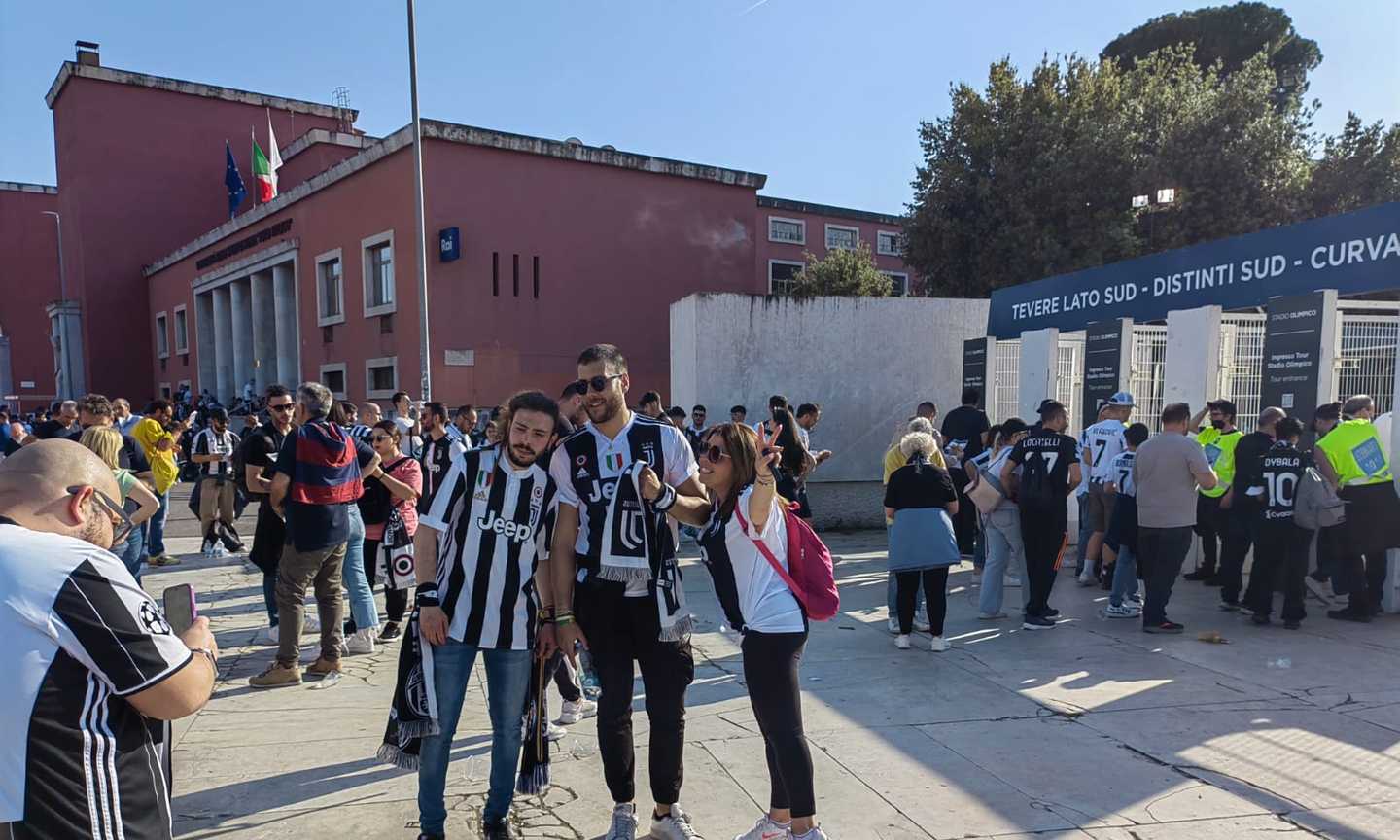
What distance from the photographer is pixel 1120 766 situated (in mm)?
3982

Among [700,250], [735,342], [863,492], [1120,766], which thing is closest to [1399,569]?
[1120,766]

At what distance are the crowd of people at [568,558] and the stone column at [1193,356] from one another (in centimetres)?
116

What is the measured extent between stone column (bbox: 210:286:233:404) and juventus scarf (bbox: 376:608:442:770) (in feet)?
94.3

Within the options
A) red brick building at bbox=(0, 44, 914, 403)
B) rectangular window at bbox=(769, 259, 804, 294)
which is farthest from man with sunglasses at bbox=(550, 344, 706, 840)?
rectangular window at bbox=(769, 259, 804, 294)

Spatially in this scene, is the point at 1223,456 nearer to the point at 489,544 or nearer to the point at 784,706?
the point at 784,706

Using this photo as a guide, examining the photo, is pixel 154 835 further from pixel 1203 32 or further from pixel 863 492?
pixel 1203 32

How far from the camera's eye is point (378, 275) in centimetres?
1909

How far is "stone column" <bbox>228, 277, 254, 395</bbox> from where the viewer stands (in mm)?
26531

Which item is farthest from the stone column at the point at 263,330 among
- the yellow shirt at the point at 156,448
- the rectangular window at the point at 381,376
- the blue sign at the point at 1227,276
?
the blue sign at the point at 1227,276

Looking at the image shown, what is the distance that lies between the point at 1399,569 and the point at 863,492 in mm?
6214

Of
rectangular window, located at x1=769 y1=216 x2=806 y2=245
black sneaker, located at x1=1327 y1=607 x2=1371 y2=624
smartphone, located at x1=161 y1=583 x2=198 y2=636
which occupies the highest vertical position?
rectangular window, located at x1=769 y1=216 x2=806 y2=245

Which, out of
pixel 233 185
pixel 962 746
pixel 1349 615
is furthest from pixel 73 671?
pixel 233 185

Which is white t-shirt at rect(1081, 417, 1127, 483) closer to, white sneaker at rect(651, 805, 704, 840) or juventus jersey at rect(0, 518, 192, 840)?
white sneaker at rect(651, 805, 704, 840)

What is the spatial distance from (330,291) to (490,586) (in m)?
20.6
